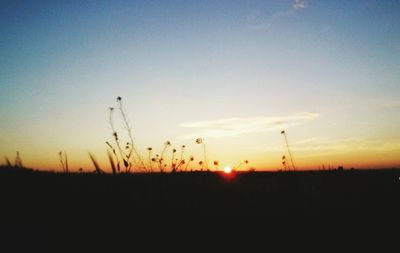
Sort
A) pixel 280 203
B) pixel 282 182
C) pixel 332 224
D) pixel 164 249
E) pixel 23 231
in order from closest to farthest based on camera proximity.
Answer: pixel 164 249
pixel 23 231
pixel 332 224
pixel 280 203
pixel 282 182

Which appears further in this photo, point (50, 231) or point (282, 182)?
point (282, 182)

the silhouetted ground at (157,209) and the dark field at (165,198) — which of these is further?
the dark field at (165,198)

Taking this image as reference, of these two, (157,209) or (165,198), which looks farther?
(165,198)

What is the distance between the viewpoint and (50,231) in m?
3.37

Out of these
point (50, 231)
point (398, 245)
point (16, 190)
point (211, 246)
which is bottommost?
point (398, 245)

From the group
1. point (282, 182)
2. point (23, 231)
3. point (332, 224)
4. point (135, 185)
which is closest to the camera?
point (23, 231)

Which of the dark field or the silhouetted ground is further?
the dark field

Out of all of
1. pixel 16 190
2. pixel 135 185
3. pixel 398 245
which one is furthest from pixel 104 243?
pixel 398 245

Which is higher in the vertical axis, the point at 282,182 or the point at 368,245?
the point at 282,182

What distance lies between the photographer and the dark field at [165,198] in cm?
398

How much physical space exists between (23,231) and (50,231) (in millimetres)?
258

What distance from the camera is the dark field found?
3979mm

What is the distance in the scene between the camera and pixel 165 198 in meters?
4.46

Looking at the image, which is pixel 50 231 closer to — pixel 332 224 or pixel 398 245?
pixel 332 224
